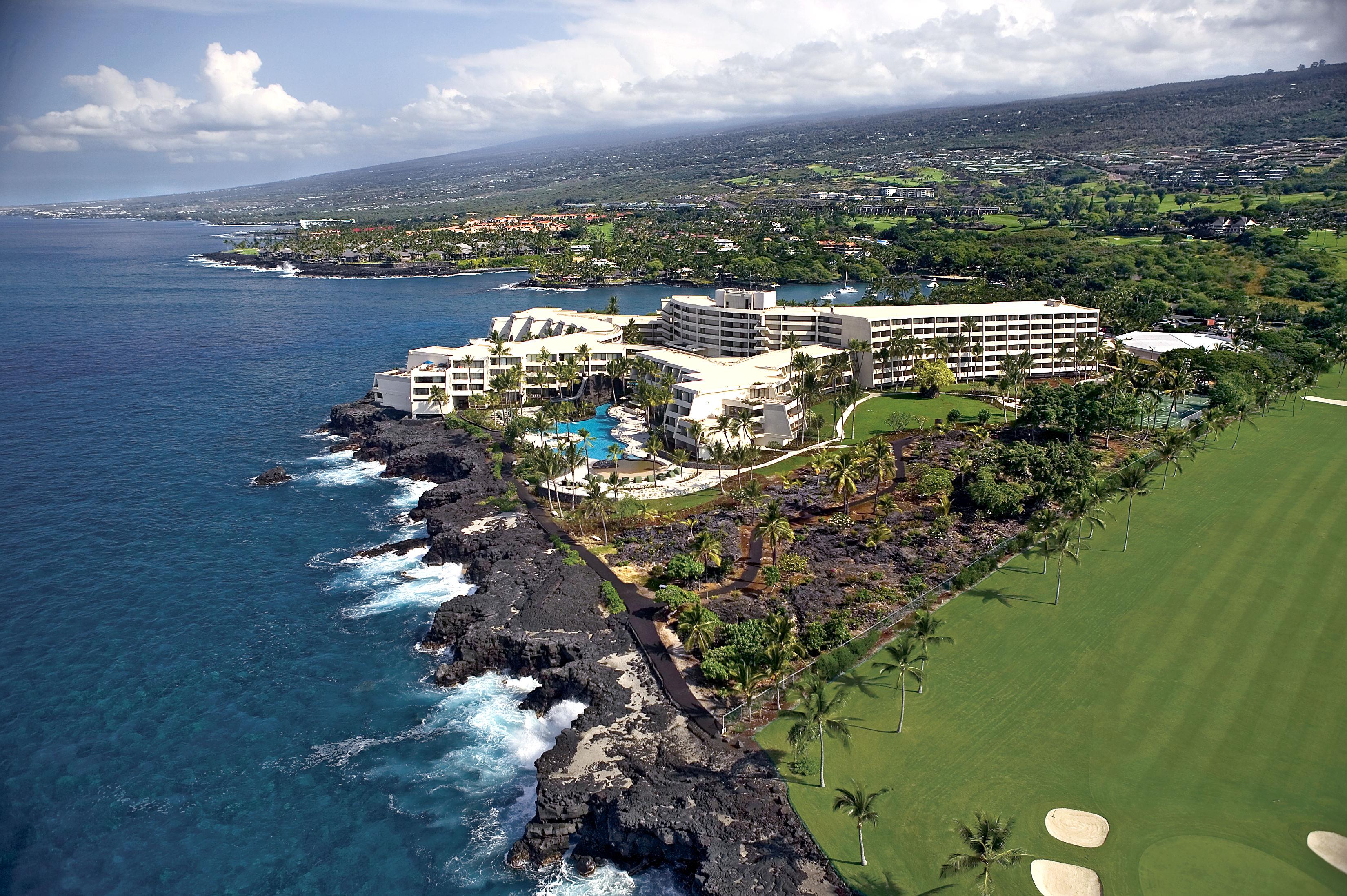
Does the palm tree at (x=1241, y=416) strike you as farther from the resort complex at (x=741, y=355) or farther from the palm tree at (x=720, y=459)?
the palm tree at (x=720, y=459)

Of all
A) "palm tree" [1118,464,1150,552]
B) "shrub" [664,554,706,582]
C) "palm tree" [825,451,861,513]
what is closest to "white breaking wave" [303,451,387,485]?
"shrub" [664,554,706,582]

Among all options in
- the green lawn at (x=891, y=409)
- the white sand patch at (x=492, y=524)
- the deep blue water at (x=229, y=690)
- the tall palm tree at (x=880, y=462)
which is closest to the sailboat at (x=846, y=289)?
the green lawn at (x=891, y=409)

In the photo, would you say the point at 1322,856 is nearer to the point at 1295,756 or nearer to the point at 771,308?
the point at 1295,756

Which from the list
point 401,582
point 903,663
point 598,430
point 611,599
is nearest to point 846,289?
point 598,430

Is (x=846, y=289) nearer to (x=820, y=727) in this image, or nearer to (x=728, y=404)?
(x=728, y=404)

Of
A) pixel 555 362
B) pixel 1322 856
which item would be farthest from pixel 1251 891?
pixel 555 362

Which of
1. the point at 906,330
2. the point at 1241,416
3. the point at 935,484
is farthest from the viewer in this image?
the point at 906,330
